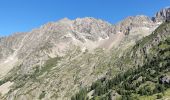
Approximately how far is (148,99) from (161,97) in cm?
993

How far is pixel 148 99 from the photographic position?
198000 mm

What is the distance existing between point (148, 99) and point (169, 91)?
14.6 meters

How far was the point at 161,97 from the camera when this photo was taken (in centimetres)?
19088

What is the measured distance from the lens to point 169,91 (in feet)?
655

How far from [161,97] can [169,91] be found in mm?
11530
